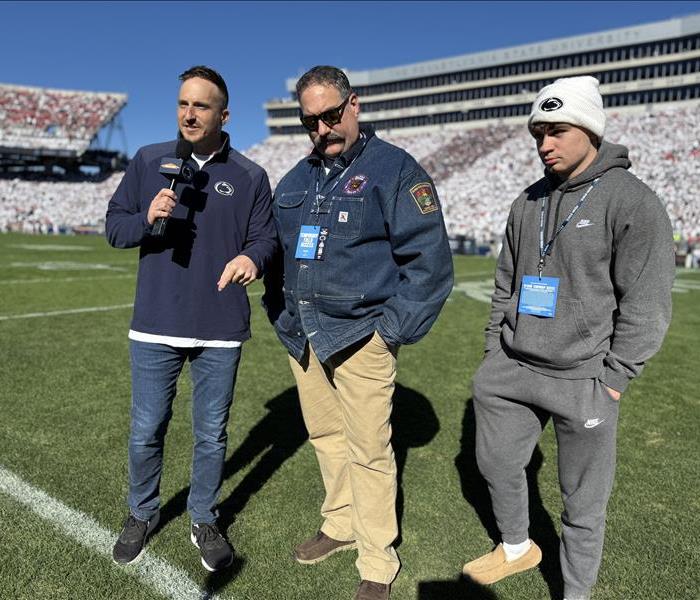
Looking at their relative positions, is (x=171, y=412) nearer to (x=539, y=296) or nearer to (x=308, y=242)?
(x=308, y=242)

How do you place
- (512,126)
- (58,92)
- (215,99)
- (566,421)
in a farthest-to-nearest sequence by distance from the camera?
(58,92), (512,126), (215,99), (566,421)

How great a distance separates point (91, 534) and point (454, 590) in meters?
1.81

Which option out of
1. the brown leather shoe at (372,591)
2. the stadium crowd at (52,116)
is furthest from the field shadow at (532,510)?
the stadium crowd at (52,116)

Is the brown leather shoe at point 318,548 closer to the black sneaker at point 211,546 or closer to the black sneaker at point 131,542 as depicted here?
the black sneaker at point 211,546

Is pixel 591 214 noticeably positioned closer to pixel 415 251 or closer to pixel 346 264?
pixel 415 251

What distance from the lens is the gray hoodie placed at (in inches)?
83.1

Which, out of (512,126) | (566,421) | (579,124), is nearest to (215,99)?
(579,124)

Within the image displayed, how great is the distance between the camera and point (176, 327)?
2.60 meters

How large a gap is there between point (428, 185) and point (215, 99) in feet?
3.26

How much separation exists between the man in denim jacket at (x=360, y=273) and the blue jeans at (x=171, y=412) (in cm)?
38

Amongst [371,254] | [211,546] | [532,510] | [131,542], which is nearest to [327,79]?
[371,254]

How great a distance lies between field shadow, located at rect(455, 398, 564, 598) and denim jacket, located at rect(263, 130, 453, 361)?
1405 mm

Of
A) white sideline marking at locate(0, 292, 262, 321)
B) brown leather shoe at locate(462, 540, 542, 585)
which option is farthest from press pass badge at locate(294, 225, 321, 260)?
white sideline marking at locate(0, 292, 262, 321)

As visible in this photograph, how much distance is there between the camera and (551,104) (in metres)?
2.19
